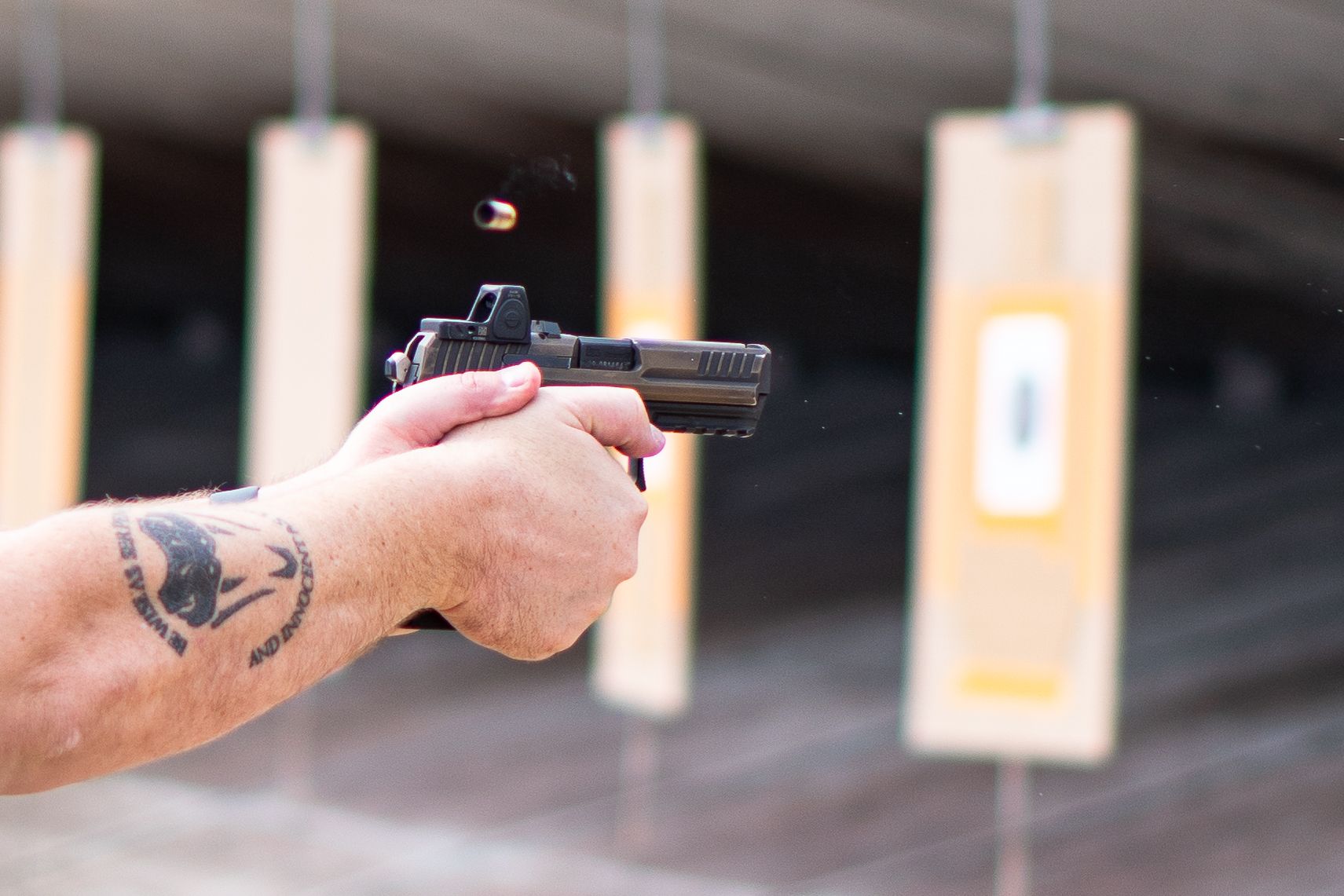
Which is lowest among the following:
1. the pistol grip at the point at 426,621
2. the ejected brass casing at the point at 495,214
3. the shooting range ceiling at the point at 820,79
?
the pistol grip at the point at 426,621

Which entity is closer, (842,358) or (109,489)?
(842,358)

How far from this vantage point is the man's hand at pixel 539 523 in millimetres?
611

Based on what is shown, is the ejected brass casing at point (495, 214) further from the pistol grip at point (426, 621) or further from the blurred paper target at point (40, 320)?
the blurred paper target at point (40, 320)

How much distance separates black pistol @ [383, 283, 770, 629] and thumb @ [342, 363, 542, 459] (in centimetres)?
6

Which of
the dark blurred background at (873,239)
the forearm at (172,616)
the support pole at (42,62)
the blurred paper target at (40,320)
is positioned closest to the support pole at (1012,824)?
the dark blurred background at (873,239)

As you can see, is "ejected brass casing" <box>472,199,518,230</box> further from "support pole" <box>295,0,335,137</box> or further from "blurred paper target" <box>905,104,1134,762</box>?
"support pole" <box>295,0,335,137</box>

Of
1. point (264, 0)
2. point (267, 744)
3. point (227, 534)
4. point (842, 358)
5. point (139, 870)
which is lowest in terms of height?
point (139, 870)

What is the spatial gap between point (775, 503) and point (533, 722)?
2.11 feet

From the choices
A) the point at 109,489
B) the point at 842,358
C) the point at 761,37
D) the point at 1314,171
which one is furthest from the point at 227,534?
the point at 109,489

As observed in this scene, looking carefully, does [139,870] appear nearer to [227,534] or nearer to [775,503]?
[775,503]

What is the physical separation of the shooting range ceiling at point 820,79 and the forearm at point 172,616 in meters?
1.28

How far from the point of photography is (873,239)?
183 cm

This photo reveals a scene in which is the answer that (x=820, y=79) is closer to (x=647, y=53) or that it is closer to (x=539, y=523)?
(x=647, y=53)

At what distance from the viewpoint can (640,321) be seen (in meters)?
2.04
